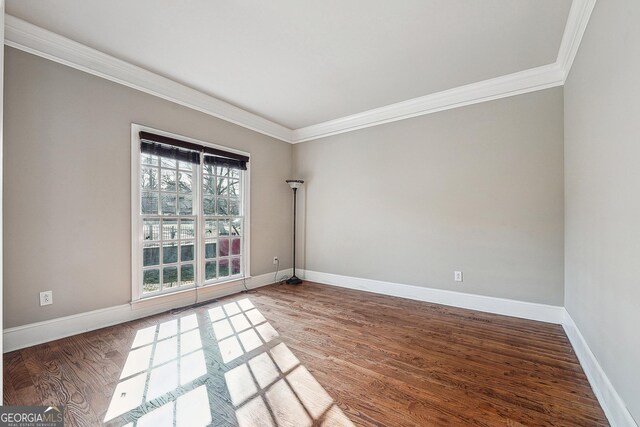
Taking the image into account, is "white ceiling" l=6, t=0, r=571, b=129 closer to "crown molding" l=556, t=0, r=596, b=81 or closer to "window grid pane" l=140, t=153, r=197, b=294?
"crown molding" l=556, t=0, r=596, b=81

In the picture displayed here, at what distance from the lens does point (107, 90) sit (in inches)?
114

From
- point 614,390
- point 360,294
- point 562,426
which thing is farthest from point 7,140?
point 614,390

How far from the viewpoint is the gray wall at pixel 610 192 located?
134 centimetres

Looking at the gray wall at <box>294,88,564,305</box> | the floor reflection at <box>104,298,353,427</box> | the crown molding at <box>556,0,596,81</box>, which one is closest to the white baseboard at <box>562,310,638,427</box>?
the gray wall at <box>294,88,564,305</box>

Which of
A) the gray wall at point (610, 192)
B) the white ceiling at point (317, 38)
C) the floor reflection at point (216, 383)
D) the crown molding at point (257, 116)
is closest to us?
the gray wall at point (610, 192)

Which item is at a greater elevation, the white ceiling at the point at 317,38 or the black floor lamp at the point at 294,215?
the white ceiling at the point at 317,38

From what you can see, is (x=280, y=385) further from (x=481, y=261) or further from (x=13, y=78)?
(x=13, y=78)

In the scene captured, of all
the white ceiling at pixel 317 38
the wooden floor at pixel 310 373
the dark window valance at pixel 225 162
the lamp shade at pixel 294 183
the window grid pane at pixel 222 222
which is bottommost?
the wooden floor at pixel 310 373

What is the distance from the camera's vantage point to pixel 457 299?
11.6 feet

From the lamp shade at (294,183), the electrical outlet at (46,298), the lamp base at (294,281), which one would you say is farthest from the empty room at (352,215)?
the lamp shade at (294,183)

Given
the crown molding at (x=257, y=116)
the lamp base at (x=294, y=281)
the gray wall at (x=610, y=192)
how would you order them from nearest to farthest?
the gray wall at (x=610, y=192) < the crown molding at (x=257, y=116) < the lamp base at (x=294, y=281)

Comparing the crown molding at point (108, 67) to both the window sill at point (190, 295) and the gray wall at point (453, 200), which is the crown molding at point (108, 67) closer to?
the gray wall at point (453, 200)

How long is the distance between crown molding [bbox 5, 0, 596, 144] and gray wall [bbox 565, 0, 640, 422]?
1.07 ft

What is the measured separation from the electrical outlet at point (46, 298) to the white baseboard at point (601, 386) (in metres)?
4.17
